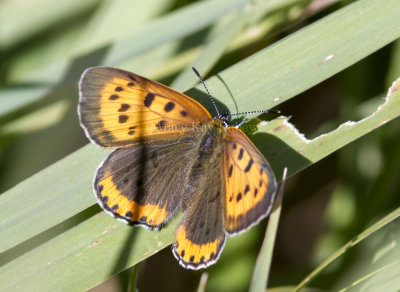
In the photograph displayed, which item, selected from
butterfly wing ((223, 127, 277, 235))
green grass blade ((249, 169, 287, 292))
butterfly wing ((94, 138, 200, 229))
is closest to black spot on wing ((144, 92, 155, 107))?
butterfly wing ((94, 138, 200, 229))

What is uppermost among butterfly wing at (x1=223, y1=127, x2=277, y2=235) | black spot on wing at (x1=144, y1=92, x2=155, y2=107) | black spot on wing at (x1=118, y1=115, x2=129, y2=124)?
black spot on wing at (x1=144, y1=92, x2=155, y2=107)

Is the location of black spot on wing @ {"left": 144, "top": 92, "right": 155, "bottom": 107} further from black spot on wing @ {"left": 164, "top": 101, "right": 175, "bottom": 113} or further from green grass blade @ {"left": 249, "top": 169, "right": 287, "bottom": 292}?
green grass blade @ {"left": 249, "top": 169, "right": 287, "bottom": 292}

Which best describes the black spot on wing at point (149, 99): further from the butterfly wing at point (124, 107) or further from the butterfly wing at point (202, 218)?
the butterfly wing at point (202, 218)

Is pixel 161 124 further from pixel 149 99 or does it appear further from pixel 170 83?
pixel 170 83

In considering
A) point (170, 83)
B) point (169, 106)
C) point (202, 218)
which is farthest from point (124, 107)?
point (170, 83)

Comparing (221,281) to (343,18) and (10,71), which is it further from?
(10,71)

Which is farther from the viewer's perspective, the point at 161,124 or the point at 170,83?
the point at 170,83

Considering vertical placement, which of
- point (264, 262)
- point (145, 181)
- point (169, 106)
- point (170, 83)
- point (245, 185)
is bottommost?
point (264, 262)

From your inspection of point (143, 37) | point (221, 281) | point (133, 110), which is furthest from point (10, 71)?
point (221, 281)
